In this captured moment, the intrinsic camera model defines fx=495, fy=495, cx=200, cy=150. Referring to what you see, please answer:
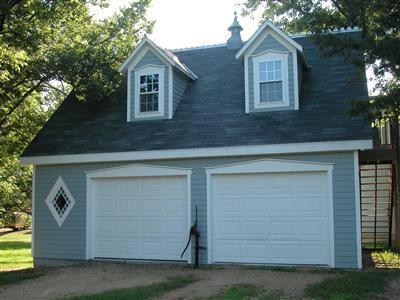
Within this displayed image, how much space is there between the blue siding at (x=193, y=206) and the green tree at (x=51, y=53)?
2857 mm

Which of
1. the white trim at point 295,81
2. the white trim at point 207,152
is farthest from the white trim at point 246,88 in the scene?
the white trim at point 207,152

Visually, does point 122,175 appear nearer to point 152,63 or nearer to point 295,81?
point 152,63

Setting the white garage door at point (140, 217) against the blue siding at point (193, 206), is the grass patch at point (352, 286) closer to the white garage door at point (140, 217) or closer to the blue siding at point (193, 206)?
the blue siding at point (193, 206)

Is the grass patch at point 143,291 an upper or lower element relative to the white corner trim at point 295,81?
lower

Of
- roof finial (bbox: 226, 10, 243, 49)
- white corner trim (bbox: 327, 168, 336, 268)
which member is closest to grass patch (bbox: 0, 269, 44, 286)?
white corner trim (bbox: 327, 168, 336, 268)

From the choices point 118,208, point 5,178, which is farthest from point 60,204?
point 5,178

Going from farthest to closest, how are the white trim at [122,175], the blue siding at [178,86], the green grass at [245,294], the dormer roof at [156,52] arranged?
the blue siding at [178,86]
the dormer roof at [156,52]
the white trim at [122,175]
the green grass at [245,294]

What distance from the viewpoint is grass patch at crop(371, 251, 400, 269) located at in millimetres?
11766

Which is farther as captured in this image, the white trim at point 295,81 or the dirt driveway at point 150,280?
the white trim at point 295,81

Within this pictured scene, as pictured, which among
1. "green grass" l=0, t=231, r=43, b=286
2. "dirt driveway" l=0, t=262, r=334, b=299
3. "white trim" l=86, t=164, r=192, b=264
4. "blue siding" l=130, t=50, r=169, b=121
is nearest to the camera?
"dirt driveway" l=0, t=262, r=334, b=299

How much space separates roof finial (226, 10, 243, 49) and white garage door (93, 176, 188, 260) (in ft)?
18.8

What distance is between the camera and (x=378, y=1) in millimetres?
9047

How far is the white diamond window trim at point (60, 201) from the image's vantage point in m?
13.8

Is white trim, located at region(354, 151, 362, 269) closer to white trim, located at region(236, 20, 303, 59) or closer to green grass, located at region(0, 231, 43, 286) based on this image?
white trim, located at region(236, 20, 303, 59)
